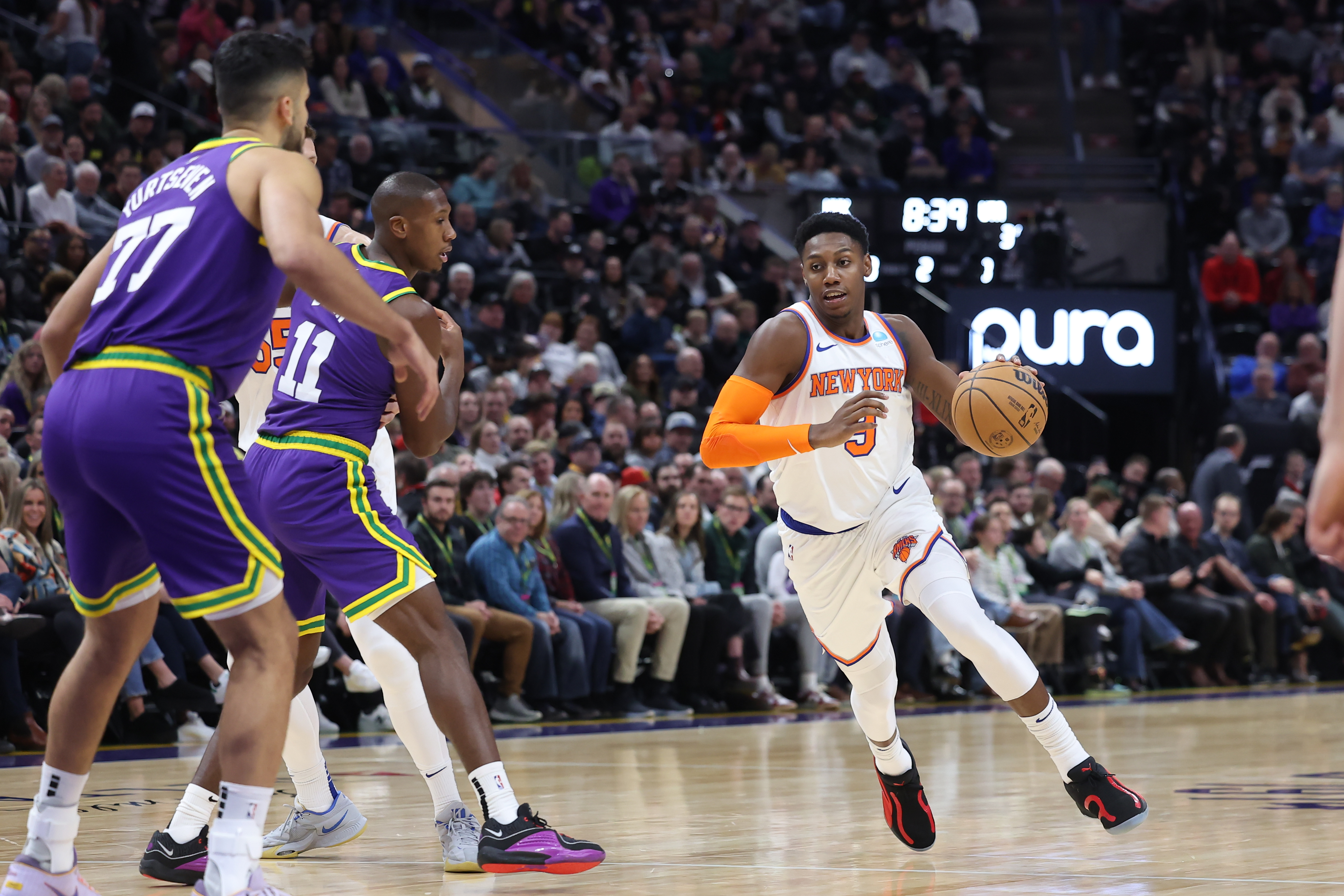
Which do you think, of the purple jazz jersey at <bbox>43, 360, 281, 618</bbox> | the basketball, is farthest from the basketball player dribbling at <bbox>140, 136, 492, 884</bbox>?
the basketball

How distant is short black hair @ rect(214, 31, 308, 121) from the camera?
3.62 metres

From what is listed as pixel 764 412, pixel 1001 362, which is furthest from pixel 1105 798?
pixel 764 412

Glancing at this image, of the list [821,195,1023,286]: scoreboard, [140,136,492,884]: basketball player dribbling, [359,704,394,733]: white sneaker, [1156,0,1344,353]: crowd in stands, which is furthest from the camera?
[1156,0,1344,353]: crowd in stands

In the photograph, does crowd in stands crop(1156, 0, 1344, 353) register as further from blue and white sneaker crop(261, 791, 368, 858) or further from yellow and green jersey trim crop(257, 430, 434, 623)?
yellow and green jersey trim crop(257, 430, 434, 623)

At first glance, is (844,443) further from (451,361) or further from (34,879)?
(34,879)

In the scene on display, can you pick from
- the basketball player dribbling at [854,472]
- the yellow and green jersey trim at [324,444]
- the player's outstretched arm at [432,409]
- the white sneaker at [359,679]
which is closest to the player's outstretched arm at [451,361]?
the player's outstretched arm at [432,409]

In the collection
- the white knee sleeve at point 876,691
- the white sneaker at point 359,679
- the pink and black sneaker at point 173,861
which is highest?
the white knee sleeve at point 876,691

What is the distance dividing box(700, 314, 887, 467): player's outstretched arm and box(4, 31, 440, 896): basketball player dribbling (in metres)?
1.71

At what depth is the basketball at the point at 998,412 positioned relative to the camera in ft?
17.5

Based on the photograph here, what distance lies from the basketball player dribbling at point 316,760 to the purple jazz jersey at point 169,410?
712mm

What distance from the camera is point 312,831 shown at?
4.95 metres

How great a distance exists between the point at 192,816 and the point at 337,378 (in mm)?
1258

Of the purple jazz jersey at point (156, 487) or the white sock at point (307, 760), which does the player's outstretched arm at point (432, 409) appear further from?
the purple jazz jersey at point (156, 487)

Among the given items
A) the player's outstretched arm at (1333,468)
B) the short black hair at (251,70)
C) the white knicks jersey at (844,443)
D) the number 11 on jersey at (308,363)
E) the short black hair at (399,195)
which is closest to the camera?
the player's outstretched arm at (1333,468)
